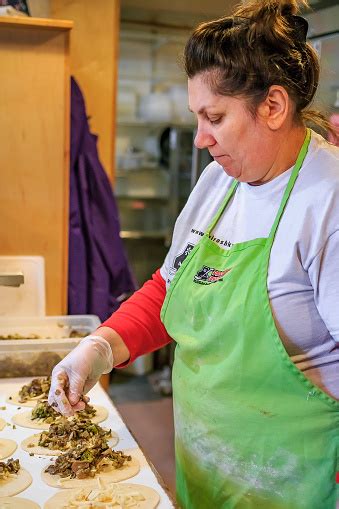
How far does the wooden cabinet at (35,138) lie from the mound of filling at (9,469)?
114 centimetres

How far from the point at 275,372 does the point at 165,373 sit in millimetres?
3594

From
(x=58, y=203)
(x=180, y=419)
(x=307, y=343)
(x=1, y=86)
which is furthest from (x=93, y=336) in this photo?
(x=1, y=86)

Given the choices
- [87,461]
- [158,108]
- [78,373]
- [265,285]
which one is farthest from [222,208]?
[158,108]

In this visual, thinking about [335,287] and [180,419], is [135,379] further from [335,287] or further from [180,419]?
[335,287]

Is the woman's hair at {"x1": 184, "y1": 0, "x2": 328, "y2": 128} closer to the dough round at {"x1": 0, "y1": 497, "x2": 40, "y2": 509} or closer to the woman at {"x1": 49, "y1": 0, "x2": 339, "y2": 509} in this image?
the woman at {"x1": 49, "y1": 0, "x2": 339, "y2": 509}

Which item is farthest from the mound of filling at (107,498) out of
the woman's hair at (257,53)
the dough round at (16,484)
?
the woman's hair at (257,53)

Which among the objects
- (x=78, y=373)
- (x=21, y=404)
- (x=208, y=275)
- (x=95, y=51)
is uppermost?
(x=95, y=51)

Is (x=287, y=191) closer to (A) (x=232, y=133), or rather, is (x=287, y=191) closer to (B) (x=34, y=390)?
(A) (x=232, y=133)

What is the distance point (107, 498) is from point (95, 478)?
86 millimetres

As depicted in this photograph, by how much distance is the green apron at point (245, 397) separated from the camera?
120cm

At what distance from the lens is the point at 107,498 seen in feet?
3.98

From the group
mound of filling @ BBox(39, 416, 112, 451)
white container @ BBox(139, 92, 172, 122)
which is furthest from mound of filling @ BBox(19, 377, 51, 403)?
white container @ BBox(139, 92, 172, 122)

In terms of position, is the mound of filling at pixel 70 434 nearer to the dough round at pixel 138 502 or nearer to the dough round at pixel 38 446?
the dough round at pixel 38 446

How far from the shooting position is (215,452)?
1.34 metres
